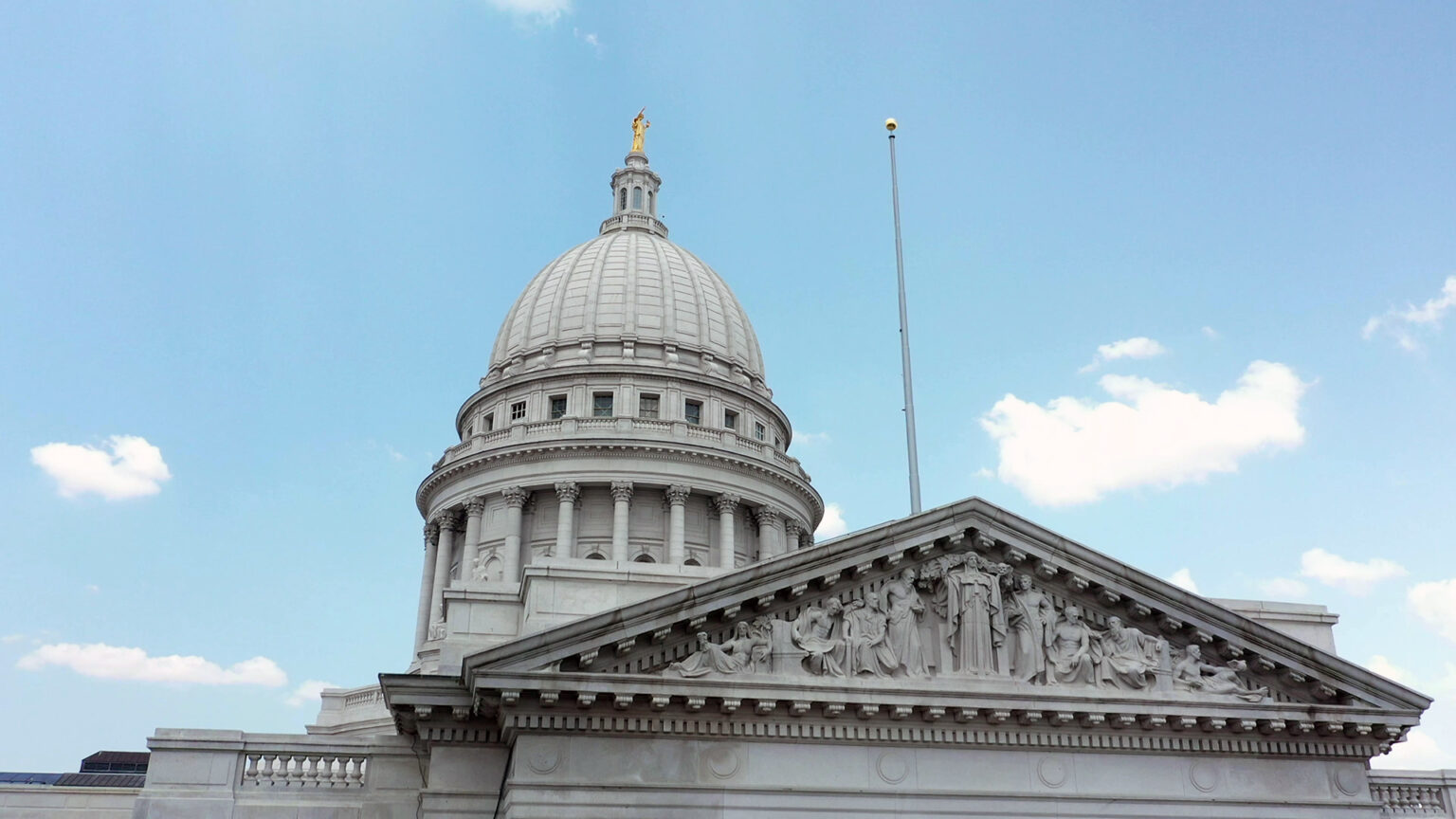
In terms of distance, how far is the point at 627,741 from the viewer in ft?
72.3

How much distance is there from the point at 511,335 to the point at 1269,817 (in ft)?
157

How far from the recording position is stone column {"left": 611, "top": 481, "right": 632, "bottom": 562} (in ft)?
175

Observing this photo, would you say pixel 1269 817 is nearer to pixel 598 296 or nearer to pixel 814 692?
pixel 814 692

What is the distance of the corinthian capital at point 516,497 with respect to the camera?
2179 inches

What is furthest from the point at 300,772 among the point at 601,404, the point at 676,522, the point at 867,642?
the point at 601,404

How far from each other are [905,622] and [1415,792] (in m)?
12.1

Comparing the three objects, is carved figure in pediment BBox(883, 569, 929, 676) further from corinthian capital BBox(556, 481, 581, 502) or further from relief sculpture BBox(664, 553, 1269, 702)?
corinthian capital BBox(556, 481, 581, 502)

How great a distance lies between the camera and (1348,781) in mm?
24547

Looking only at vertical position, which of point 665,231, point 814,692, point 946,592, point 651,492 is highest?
point 665,231

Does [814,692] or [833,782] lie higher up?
[814,692]

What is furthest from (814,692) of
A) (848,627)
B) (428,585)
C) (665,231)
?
(665,231)

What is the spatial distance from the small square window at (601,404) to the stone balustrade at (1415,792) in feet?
127

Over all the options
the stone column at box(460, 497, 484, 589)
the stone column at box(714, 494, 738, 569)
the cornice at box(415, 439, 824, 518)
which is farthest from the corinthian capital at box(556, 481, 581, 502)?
the stone column at box(714, 494, 738, 569)

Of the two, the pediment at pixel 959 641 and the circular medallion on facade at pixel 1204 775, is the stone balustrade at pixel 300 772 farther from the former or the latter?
the circular medallion on facade at pixel 1204 775
